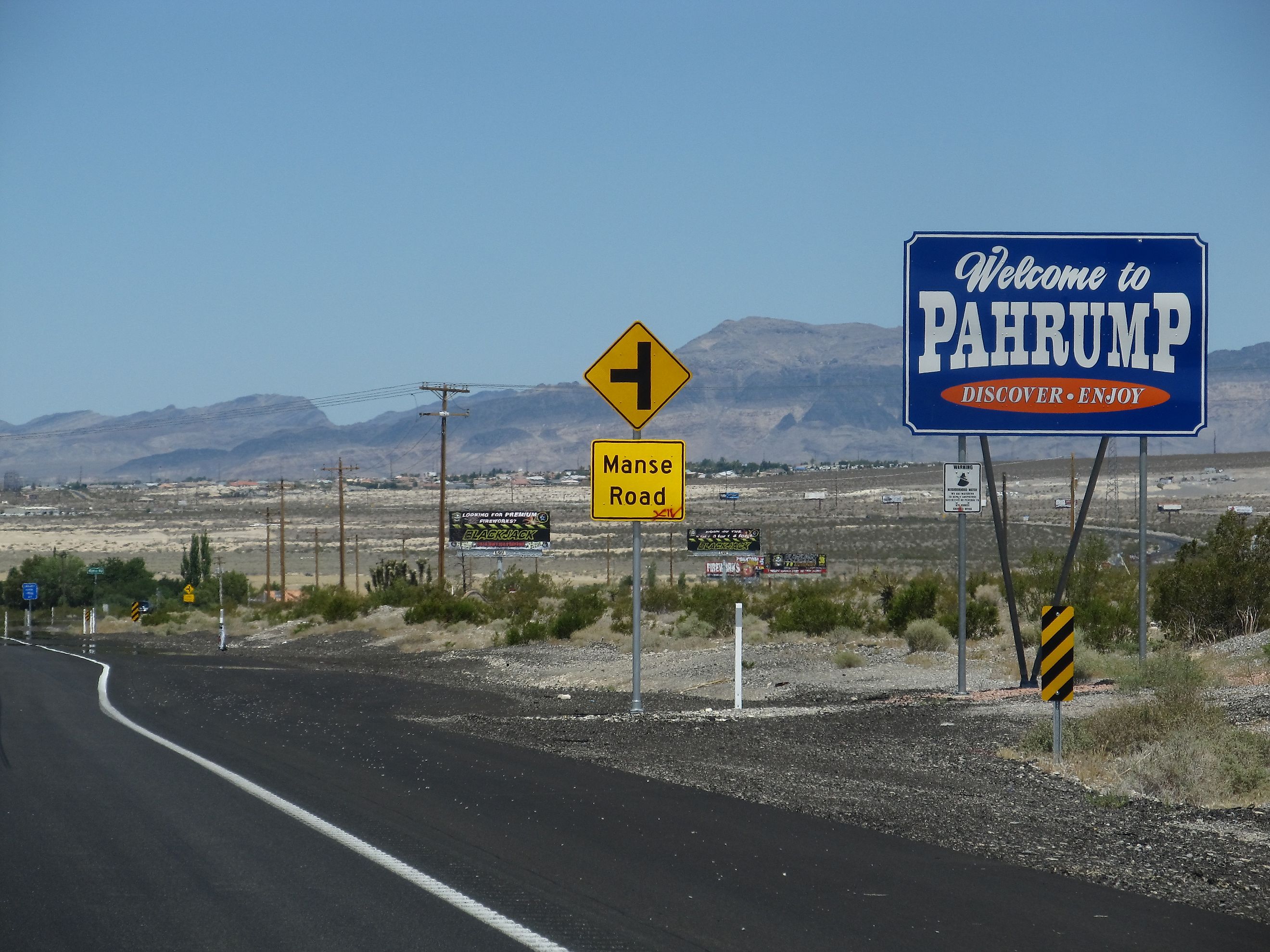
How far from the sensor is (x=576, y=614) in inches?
1538

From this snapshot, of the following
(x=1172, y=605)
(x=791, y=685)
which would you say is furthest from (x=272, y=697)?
(x=1172, y=605)

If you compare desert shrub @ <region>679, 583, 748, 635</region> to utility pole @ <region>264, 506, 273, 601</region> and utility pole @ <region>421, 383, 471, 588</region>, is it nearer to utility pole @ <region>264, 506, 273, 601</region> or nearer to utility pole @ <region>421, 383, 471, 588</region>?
utility pole @ <region>421, 383, 471, 588</region>

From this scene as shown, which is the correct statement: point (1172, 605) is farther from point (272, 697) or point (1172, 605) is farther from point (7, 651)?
point (7, 651)

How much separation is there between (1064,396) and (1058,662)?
23.8 ft

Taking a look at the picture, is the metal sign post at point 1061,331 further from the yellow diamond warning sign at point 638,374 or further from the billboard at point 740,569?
the billboard at point 740,569

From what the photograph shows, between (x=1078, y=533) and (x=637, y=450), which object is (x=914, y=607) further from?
(x=637, y=450)

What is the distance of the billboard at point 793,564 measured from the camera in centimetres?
7419

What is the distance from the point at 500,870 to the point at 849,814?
3.04 metres

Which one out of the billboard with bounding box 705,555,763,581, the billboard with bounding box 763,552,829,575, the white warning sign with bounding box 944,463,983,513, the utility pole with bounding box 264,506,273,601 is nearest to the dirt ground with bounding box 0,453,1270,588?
the utility pole with bounding box 264,506,273,601

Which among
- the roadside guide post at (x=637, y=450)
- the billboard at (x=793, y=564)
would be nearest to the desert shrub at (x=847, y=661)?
the roadside guide post at (x=637, y=450)

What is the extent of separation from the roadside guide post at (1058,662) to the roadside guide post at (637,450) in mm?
5065

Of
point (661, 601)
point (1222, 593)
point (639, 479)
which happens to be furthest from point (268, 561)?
point (639, 479)

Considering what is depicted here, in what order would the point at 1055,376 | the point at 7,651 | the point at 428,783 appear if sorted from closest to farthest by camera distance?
the point at 428,783 → the point at 1055,376 → the point at 7,651

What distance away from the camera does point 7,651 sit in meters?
39.7
